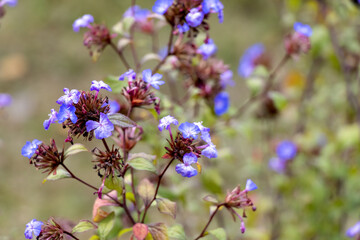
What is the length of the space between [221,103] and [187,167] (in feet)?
2.41

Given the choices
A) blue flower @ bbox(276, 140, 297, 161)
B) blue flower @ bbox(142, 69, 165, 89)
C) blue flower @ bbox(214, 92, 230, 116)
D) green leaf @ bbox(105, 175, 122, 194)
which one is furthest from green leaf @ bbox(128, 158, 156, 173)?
blue flower @ bbox(276, 140, 297, 161)

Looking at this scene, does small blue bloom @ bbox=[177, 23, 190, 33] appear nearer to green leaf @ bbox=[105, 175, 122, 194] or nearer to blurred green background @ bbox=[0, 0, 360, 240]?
green leaf @ bbox=[105, 175, 122, 194]

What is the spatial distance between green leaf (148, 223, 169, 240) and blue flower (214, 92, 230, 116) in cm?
66

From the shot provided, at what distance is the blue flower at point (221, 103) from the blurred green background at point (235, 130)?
158mm

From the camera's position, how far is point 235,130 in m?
1.91

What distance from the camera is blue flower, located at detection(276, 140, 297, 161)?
7.20 feet

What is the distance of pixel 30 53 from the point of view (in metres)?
4.01

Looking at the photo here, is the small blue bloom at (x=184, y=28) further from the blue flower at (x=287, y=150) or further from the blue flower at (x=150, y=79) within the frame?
the blue flower at (x=287, y=150)

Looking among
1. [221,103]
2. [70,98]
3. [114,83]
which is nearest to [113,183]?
[70,98]

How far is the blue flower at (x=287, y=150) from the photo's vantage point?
2.19m

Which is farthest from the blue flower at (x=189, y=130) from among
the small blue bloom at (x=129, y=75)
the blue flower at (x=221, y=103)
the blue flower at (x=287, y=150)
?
the blue flower at (x=287, y=150)

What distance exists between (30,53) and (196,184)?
7.67ft

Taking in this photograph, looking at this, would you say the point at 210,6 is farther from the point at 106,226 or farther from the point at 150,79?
the point at 106,226

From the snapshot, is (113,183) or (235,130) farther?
Answer: (235,130)
